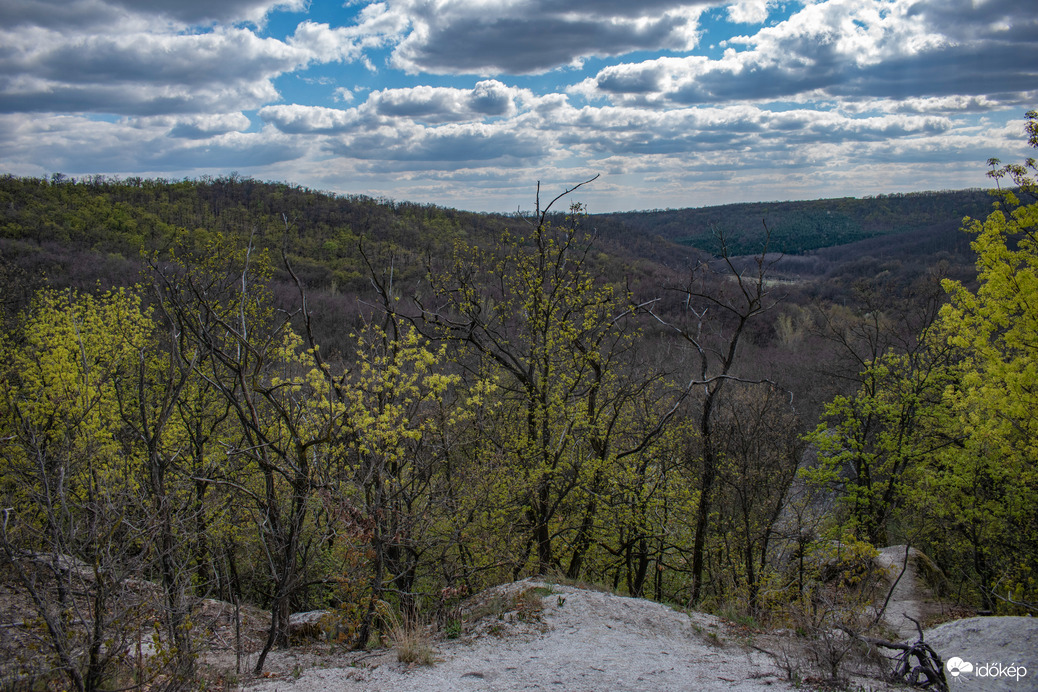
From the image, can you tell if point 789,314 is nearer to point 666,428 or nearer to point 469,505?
point 666,428

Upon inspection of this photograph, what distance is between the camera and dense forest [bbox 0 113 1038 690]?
254 inches

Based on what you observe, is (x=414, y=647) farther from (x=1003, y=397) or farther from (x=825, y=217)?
(x=825, y=217)

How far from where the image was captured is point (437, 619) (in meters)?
7.85

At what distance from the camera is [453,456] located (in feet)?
39.4

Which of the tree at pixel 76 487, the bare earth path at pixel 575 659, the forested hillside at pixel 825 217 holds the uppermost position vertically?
the forested hillside at pixel 825 217

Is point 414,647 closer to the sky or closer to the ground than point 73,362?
closer to the ground

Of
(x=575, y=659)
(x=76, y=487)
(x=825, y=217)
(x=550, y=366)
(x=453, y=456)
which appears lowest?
(x=575, y=659)

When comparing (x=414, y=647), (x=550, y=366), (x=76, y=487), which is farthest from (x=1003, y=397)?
(x=76, y=487)

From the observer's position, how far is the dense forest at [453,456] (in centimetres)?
644

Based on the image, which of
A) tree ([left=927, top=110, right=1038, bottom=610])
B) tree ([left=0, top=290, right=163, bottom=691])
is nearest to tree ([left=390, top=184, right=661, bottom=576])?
tree ([left=927, top=110, right=1038, bottom=610])

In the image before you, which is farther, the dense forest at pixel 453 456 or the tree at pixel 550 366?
the tree at pixel 550 366

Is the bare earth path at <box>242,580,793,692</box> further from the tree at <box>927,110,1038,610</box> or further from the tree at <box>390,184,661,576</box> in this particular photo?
the tree at <box>927,110,1038,610</box>

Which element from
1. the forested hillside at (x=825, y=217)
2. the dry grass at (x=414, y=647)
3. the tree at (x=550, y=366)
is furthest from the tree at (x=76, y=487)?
the forested hillside at (x=825, y=217)

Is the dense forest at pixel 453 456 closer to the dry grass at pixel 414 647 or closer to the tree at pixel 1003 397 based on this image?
the tree at pixel 1003 397
